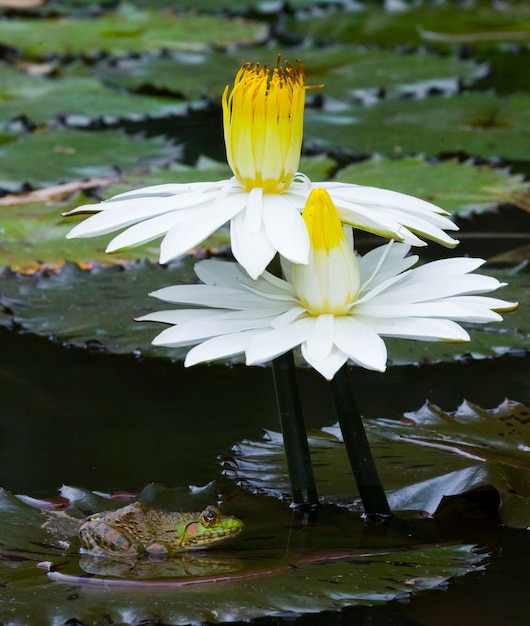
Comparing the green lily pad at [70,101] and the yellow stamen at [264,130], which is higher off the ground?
the green lily pad at [70,101]

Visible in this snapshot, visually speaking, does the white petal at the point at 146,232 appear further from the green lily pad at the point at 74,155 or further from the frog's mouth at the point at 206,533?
the green lily pad at the point at 74,155

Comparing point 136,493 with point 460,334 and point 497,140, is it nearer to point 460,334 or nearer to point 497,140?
point 460,334

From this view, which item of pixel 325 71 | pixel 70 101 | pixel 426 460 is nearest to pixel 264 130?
pixel 426 460

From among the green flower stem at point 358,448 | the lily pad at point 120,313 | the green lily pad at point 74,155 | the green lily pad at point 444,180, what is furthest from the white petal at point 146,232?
the green lily pad at point 74,155

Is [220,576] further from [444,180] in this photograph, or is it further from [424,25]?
[424,25]

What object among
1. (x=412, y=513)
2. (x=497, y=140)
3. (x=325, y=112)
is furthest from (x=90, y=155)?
(x=412, y=513)

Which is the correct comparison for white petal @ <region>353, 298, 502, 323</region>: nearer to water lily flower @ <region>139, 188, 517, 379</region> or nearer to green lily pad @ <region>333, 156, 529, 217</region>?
water lily flower @ <region>139, 188, 517, 379</region>

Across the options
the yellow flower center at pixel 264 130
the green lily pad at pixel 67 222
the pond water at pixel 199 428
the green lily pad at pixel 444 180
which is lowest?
the pond water at pixel 199 428
